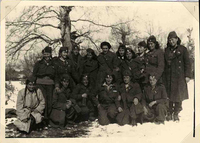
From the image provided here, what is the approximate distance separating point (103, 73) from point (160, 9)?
1.50 meters

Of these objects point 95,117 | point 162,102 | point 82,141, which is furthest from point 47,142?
point 162,102

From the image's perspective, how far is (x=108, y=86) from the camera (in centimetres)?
525

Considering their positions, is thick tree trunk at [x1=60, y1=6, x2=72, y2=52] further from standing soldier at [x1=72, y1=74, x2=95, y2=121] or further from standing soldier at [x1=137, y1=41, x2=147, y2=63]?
standing soldier at [x1=137, y1=41, x2=147, y2=63]

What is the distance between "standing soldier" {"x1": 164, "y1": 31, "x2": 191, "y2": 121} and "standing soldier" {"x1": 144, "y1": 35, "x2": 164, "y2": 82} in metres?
0.11

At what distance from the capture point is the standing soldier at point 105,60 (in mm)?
5258

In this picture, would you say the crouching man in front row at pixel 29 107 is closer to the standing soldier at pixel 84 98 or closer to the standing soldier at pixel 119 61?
the standing soldier at pixel 84 98

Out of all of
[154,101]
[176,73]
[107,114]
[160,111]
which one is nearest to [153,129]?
[160,111]

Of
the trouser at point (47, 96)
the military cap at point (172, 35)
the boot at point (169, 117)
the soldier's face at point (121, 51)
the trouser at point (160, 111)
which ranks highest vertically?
the military cap at point (172, 35)

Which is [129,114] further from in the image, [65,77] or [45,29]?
[45,29]

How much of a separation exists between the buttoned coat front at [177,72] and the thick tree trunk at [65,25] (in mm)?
1717

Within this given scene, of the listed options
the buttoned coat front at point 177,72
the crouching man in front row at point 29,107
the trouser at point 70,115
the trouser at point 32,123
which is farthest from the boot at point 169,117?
the trouser at point 32,123

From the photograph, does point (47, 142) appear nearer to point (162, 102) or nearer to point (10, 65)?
point (10, 65)

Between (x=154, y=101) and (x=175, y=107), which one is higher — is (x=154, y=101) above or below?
above

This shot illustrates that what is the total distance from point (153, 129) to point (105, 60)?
1.45 metres
